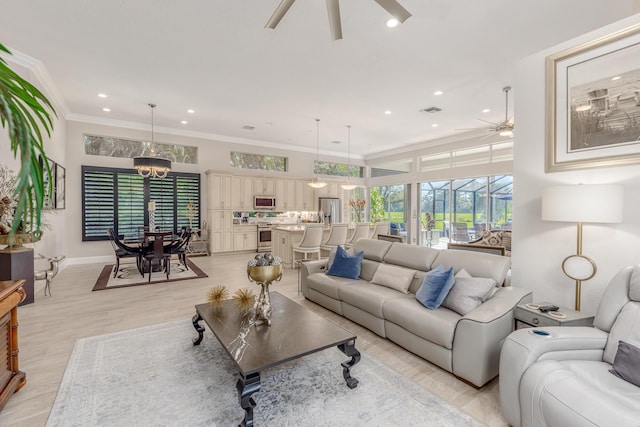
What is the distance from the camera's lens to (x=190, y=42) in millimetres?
3781

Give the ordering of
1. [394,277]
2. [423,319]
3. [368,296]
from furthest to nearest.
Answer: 1. [394,277]
2. [368,296]
3. [423,319]

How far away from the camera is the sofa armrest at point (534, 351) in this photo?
1.80 m

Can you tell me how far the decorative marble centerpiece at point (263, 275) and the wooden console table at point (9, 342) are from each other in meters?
1.62

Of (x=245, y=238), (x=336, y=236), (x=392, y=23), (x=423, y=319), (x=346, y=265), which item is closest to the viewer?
(x=423, y=319)

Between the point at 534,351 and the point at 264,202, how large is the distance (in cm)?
792

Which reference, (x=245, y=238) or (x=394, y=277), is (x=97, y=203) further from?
(x=394, y=277)

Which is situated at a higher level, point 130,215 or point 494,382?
point 130,215

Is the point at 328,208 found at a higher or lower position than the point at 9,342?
higher

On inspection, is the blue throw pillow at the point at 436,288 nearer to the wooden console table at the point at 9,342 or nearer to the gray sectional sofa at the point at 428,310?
the gray sectional sofa at the point at 428,310

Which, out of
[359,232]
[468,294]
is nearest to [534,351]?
[468,294]

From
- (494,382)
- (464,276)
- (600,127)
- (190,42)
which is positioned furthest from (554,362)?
(190,42)

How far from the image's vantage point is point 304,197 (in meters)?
9.92

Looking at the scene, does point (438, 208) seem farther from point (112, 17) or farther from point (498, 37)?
point (112, 17)

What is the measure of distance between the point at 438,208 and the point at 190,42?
791 cm
